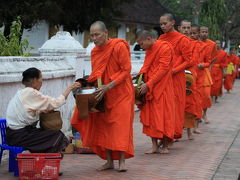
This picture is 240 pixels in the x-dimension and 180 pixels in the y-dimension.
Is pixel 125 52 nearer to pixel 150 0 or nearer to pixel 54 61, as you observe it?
pixel 54 61

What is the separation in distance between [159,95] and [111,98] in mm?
1539

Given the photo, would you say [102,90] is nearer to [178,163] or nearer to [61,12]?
[178,163]

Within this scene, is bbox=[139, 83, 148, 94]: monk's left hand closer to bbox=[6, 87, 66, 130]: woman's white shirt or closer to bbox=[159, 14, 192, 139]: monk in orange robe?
bbox=[159, 14, 192, 139]: monk in orange robe

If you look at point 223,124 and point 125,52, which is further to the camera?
point 223,124

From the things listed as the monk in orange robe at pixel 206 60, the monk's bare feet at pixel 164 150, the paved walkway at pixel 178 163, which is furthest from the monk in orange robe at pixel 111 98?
the monk in orange robe at pixel 206 60

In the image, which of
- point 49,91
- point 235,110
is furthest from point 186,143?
point 235,110

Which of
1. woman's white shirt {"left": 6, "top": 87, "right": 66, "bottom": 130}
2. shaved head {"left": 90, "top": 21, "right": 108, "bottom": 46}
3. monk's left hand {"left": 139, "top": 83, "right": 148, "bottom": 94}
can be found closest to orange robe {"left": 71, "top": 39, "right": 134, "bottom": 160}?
shaved head {"left": 90, "top": 21, "right": 108, "bottom": 46}

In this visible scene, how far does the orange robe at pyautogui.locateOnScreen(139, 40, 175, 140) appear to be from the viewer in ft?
28.5

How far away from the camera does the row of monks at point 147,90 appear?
728 centimetres

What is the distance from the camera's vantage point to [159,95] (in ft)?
28.6

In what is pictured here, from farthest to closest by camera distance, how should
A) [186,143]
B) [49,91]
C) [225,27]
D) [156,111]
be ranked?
[225,27] → [186,143] → [49,91] → [156,111]

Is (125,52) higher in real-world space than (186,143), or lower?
higher

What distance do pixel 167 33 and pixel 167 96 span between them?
1.20m

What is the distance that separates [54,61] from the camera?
9.83m
